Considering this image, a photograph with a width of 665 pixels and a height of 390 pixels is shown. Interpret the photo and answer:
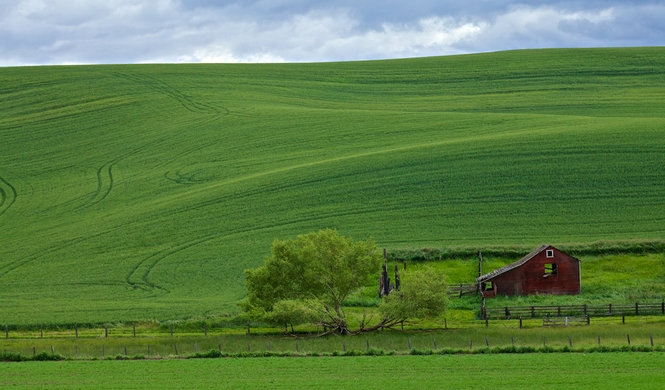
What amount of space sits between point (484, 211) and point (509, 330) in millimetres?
26520

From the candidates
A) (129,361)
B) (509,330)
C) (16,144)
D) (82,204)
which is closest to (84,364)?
(129,361)

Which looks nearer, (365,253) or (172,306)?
(365,253)

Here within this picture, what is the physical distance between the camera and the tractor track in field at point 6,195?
82062 mm

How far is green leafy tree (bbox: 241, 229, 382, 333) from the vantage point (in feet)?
157

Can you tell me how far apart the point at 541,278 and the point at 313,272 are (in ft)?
52.5

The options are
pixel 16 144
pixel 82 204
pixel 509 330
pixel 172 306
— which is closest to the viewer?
pixel 509 330

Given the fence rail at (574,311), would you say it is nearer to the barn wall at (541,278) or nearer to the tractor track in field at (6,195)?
the barn wall at (541,278)

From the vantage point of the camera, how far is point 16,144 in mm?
100188

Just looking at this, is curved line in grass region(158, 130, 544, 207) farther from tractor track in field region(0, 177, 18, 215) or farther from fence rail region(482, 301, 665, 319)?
fence rail region(482, 301, 665, 319)

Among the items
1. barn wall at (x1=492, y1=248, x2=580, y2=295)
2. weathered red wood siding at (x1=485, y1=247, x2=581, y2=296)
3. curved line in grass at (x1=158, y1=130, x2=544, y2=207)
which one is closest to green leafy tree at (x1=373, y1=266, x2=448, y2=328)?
weathered red wood siding at (x1=485, y1=247, x2=581, y2=296)

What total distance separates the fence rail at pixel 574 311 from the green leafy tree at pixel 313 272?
6.95m

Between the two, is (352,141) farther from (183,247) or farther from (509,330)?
(509,330)

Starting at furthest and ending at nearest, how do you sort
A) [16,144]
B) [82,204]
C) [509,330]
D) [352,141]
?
[16,144] → [352,141] → [82,204] → [509,330]

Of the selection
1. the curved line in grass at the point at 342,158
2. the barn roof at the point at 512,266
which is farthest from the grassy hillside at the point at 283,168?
the barn roof at the point at 512,266
